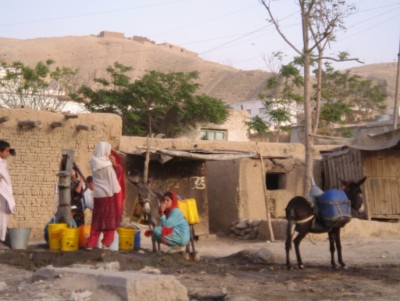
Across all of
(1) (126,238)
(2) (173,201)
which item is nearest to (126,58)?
(1) (126,238)

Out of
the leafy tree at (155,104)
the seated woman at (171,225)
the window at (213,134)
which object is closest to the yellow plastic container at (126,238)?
the seated woman at (171,225)

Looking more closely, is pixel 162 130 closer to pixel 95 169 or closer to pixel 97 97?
pixel 97 97

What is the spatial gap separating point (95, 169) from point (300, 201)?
305 centimetres

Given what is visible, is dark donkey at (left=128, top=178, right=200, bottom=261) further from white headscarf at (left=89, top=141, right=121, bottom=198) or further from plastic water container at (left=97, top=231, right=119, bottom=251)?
white headscarf at (left=89, top=141, right=121, bottom=198)

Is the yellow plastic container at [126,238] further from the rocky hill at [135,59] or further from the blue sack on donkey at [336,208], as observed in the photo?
the rocky hill at [135,59]

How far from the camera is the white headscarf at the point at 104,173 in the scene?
29.3 ft

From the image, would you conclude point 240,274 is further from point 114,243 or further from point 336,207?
point 336,207

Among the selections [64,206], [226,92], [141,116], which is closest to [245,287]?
[64,206]

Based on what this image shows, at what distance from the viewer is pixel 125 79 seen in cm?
2825

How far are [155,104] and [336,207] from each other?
1914cm

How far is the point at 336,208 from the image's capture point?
9.52 metres

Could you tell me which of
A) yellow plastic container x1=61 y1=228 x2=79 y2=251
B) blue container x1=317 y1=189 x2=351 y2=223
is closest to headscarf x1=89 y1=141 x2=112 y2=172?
yellow plastic container x1=61 y1=228 x2=79 y2=251

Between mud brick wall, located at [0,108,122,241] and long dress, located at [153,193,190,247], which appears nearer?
long dress, located at [153,193,190,247]

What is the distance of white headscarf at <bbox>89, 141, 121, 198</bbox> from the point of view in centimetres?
892
